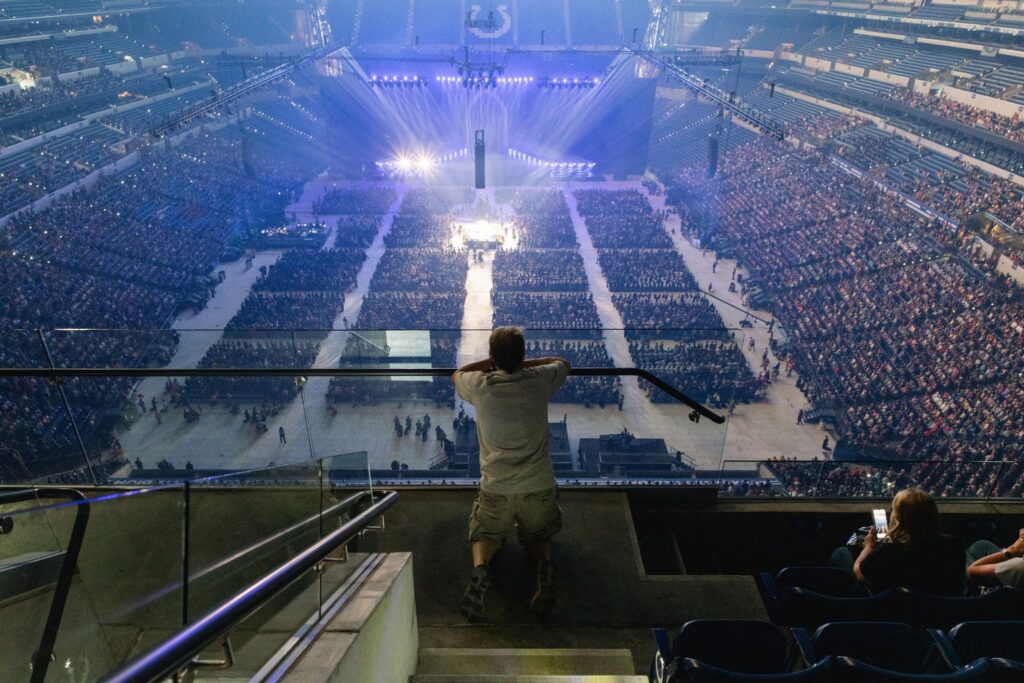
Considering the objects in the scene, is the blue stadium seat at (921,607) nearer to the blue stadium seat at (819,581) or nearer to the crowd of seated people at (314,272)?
the blue stadium seat at (819,581)

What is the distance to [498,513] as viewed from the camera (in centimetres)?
199

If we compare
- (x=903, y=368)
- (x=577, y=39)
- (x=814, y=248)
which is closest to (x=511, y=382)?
(x=903, y=368)

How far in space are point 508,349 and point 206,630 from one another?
116cm

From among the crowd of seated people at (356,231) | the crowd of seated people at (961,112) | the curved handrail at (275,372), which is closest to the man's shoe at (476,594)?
the curved handrail at (275,372)

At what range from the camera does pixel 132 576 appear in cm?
113

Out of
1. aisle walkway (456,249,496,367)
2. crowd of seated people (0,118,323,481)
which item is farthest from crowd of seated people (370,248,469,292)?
crowd of seated people (0,118,323,481)

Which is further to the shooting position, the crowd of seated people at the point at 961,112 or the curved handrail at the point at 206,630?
the crowd of seated people at the point at 961,112

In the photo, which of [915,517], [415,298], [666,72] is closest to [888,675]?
[915,517]

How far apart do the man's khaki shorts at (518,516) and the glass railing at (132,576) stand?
68 cm

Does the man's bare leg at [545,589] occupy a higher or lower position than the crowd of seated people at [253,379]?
lower

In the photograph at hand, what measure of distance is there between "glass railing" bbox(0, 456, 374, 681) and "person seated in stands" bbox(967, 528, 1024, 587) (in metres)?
2.20

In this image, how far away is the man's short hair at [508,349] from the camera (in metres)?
1.81

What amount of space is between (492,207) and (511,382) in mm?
24317

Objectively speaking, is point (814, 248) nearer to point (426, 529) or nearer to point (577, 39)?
point (426, 529)
